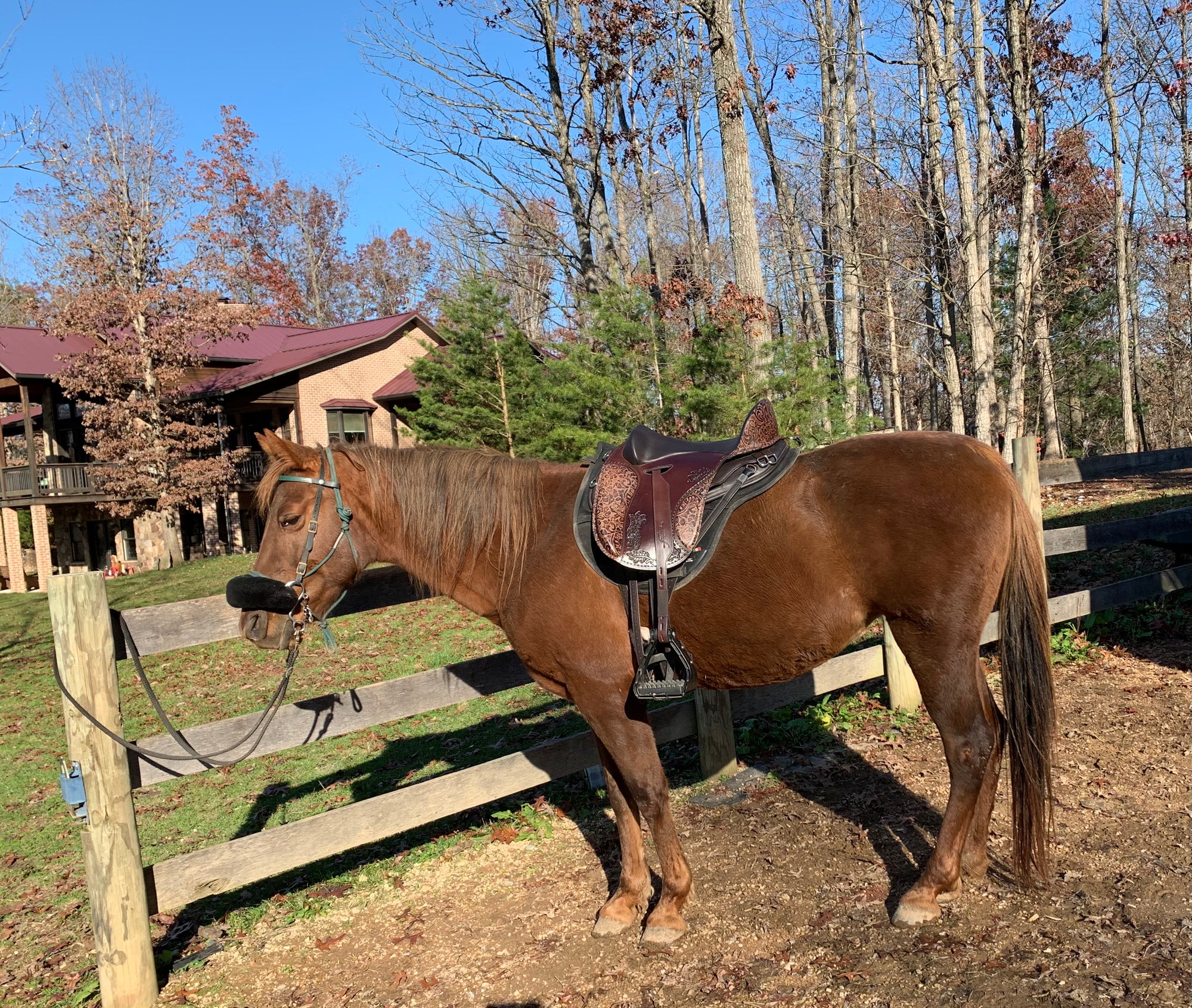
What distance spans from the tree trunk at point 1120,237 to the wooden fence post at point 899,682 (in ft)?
52.9

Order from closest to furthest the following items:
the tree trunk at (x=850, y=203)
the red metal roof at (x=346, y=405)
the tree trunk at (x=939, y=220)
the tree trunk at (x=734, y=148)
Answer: the tree trunk at (x=734, y=148)
the tree trunk at (x=939, y=220)
the tree trunk at (x=850, y=203)
the red metal roof at (x=346, y=405)

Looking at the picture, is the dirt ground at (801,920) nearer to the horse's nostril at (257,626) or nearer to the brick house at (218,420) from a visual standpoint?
the horse's nostril at (257,626)

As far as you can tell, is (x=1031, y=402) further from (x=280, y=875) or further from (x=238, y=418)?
(x=238, y=418)

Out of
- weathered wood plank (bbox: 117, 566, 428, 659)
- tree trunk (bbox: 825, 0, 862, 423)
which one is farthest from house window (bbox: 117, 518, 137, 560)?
weathered wood plank (bbox: 117, 566, 428, 659)

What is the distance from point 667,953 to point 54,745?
696 cm

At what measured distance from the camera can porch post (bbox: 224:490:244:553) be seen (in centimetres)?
2662

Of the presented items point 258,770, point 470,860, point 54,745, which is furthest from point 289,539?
point 54,745

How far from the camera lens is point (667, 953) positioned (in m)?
3.20

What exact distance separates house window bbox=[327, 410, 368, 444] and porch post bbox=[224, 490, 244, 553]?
3705 mm

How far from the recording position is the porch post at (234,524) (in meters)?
26.6

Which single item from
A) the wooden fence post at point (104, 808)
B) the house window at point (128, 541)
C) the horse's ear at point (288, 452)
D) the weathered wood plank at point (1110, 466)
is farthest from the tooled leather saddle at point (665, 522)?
the house window at point (128, 541)

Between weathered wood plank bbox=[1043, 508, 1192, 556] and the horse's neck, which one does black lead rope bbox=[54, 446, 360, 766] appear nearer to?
the horse's neck

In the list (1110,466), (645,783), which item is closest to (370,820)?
(645,783)

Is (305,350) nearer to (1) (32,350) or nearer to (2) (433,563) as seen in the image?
(1) (32,350)
